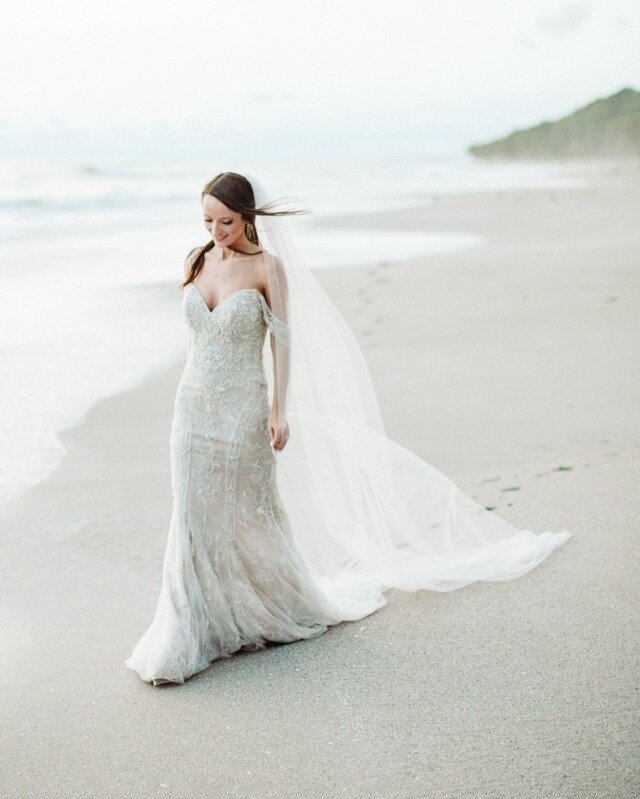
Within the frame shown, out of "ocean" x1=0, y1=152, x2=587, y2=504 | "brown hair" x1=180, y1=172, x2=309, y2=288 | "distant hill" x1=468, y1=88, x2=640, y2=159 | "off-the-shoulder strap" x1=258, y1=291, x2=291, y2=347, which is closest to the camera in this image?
"brown hair" x1=180, y1=172, x2=309, y2=288

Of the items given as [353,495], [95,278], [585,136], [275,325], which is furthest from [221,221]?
[585,136]

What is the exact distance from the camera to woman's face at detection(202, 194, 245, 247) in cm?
364

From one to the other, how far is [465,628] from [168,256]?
12.6 metres

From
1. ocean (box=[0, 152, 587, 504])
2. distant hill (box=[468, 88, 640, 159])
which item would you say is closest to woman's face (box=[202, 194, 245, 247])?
ocean (box=[0, 152, 587, 504])

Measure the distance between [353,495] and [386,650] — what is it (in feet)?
2.80

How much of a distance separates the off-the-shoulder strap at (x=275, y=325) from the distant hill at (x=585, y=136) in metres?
63.0

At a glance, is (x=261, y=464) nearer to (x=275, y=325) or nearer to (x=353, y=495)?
(x=275, y=325)

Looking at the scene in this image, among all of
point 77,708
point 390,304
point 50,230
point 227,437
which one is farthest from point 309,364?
point 50,230

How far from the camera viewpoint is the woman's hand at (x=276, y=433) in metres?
3.84

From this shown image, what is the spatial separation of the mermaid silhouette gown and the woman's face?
0.81 feet

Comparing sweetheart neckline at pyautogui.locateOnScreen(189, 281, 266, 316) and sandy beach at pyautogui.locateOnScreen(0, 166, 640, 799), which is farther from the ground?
sweetheart neckline at pyautogui.locateOnScreen(189, 281, 266, 316)

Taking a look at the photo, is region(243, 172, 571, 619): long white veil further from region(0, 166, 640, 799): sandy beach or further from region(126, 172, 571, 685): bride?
region(0, 166, 640, 799): sandy beach

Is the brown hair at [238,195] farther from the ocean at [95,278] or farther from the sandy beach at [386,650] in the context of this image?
the sandy beach at [386,650]

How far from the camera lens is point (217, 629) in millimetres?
3787
